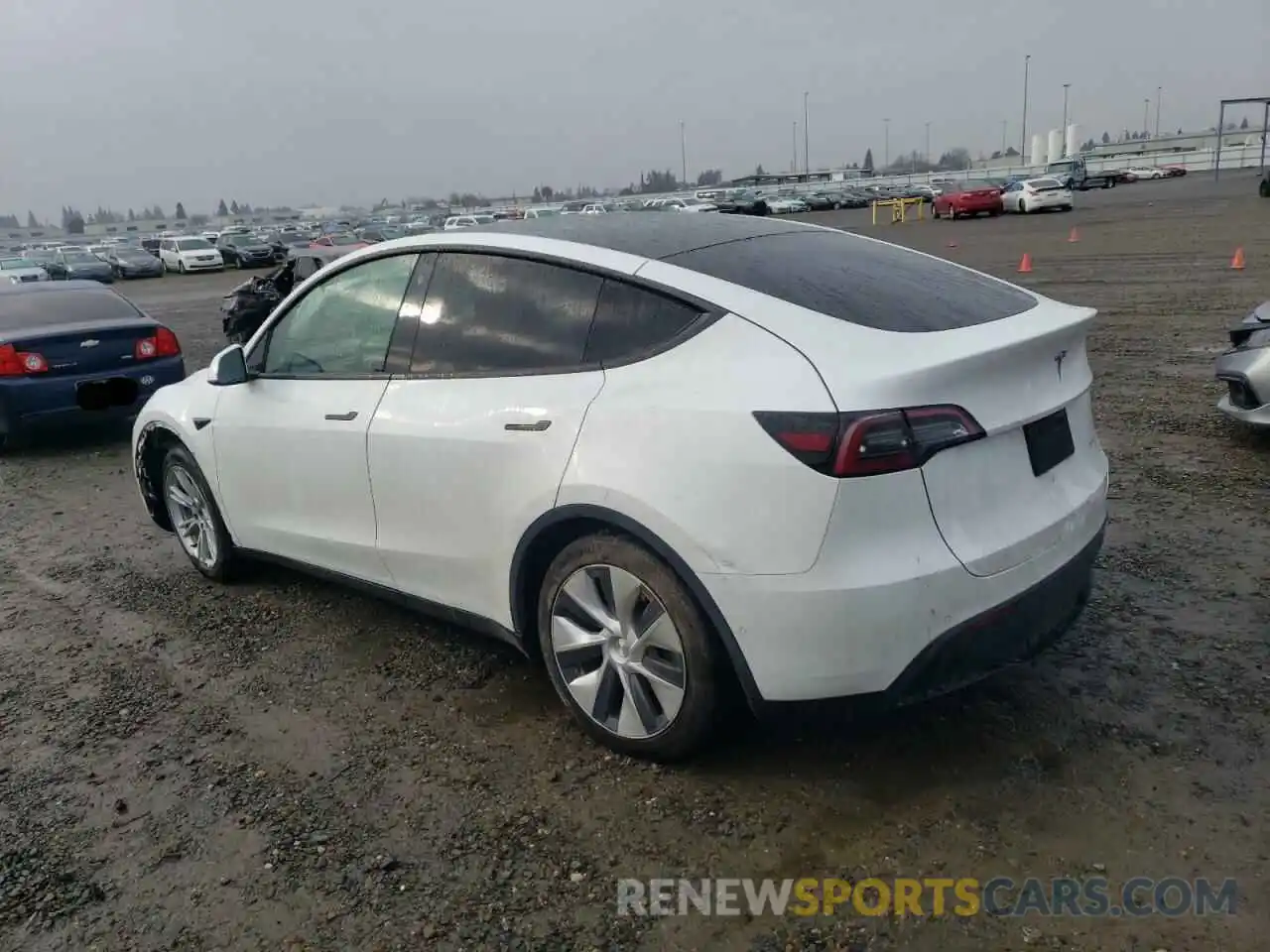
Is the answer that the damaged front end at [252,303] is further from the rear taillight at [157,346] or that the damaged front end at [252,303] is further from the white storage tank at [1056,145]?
the white storage tank at [1056,145]

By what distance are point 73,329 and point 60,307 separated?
0.69 m

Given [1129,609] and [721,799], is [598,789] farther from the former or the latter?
[1129,609]

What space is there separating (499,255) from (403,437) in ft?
2.43

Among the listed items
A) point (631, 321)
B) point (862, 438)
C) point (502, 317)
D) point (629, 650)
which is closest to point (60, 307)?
point (502, 317)

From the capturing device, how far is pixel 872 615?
266cm

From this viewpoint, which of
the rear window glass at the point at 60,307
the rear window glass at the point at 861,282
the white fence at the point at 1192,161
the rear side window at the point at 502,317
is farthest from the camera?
the white fence at the point at 1192,161

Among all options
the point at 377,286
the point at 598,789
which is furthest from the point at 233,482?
the point at 598,789

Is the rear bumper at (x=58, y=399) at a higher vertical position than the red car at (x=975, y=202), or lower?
higher

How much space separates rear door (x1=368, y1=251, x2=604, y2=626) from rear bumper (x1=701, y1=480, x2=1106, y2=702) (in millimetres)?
785

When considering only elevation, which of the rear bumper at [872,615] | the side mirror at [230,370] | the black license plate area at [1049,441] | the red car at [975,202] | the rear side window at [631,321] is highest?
the rear side window at [631,321]

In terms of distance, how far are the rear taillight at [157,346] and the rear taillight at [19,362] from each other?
732 millimetres

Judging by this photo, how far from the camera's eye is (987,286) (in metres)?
3.58

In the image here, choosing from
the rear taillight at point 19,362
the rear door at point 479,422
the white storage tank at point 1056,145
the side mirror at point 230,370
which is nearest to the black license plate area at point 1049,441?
the rear door at point 479,422

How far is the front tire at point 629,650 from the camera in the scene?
2.95 metres
